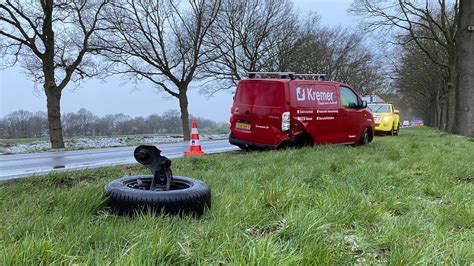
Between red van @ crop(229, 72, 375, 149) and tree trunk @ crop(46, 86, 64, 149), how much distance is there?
37.1ft

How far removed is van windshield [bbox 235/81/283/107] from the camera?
9.48m

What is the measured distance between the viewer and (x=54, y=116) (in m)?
18.5

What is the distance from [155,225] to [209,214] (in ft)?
2.08

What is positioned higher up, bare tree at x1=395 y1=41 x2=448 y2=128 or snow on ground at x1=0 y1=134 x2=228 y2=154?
bare tree at x1=395 y1=41 x2=448 y2=128

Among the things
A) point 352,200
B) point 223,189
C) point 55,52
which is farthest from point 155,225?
point 55,52

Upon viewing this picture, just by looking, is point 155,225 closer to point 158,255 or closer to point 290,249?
point 158,255

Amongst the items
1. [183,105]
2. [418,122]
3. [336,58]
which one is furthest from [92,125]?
[418,122]

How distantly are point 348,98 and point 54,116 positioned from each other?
44.1ft

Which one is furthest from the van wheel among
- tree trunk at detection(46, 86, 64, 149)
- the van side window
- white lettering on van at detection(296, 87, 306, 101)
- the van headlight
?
tree trunk at detection(46, 86, 64, 149)

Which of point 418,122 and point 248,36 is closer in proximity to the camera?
point 248,36

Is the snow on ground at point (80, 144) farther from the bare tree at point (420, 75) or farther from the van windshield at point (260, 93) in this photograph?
the bare tree at point (420, 75)

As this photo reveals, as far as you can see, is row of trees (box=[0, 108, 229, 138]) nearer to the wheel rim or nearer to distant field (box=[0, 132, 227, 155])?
distant field (box=[0, 132, 227, 155])

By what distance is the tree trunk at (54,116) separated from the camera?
718 inches

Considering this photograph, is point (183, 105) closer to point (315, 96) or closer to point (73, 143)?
point (73, 143)
